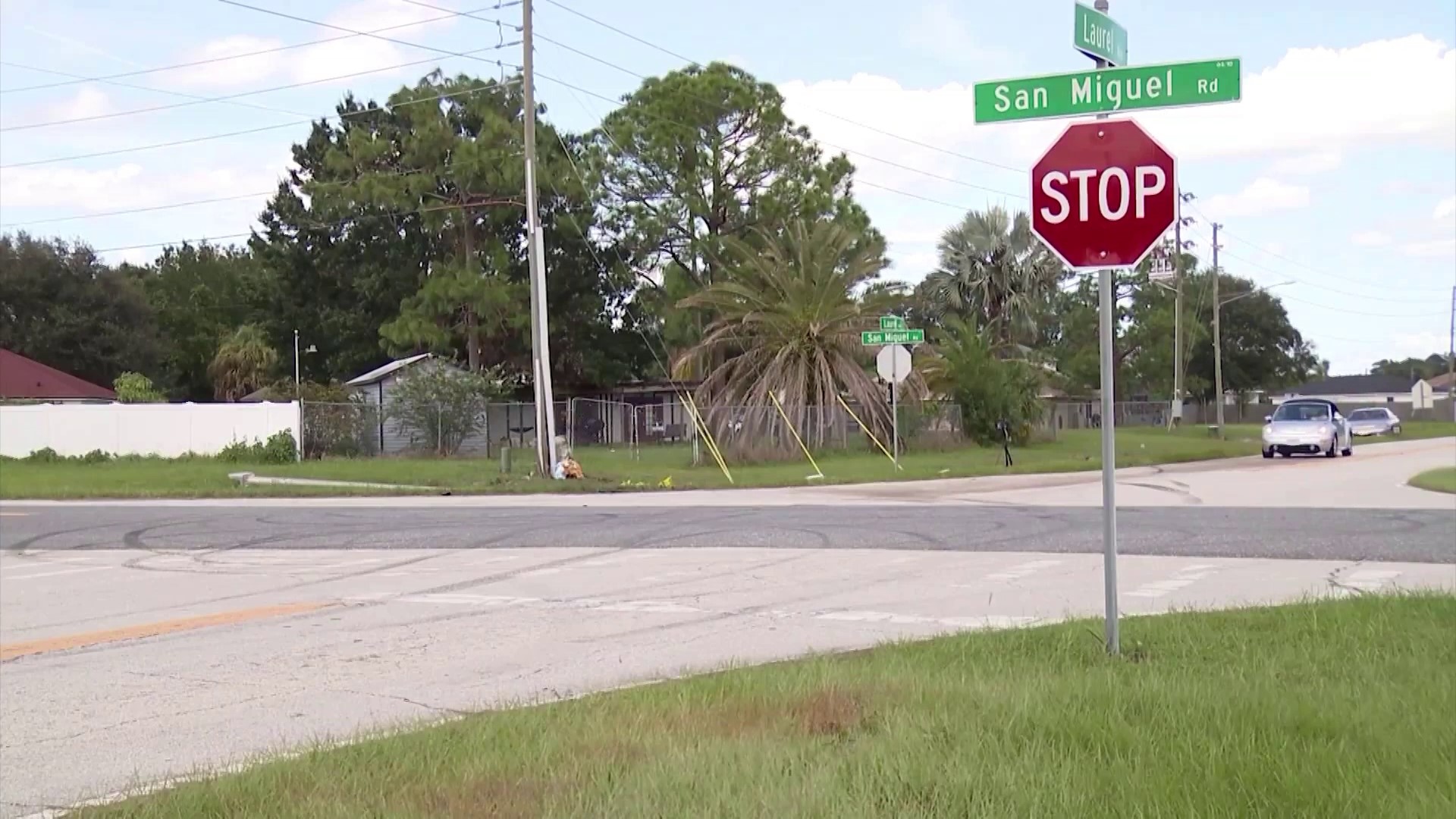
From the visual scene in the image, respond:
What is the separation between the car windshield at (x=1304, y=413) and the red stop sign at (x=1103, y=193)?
31.8 m

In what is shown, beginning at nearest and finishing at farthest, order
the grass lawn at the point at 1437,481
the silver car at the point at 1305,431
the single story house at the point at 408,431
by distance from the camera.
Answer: the grass lawn at the point at 1437,481
the silver car at the point at 1305,431
the single story house at the point at 408,431

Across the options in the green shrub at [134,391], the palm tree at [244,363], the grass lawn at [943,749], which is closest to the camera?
Answer: the grass lawn at [943,749]

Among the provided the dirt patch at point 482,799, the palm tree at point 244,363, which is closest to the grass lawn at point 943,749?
the dirt patch at point 482,799

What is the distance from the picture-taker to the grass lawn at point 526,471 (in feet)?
91.4

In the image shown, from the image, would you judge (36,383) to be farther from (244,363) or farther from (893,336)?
(893,336)

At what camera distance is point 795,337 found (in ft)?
117

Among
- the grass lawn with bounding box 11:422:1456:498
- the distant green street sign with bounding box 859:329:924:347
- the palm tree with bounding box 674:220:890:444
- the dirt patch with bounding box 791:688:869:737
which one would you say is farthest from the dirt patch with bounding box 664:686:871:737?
the palm tree with bounding box 674:220:890:444

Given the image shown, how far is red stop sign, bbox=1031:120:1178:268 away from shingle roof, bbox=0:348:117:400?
5156 cm

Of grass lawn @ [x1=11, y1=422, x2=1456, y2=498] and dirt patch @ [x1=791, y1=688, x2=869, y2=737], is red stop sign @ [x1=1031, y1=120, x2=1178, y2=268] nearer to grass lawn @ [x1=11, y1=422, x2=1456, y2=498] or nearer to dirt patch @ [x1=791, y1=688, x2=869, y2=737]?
dirt patch @ [x1=791, y1=688, x2=869, y2=737]

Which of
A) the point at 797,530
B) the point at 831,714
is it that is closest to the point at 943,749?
the point at 831,714

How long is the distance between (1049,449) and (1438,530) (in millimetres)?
25509

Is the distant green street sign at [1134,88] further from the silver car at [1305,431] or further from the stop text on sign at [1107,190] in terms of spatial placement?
the silver car at [1305,431]

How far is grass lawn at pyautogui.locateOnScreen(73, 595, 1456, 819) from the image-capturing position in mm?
4438

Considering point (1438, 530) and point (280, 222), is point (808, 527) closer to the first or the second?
point (1438, 530)
